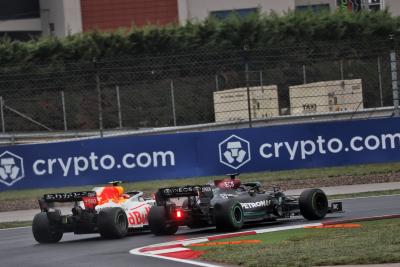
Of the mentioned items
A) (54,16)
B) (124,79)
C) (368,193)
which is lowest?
(368,193)

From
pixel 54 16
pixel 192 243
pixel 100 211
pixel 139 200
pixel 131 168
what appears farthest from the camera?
pixel 54 16

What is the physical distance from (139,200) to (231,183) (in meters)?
1.57

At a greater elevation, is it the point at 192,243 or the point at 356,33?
the point at 356,33

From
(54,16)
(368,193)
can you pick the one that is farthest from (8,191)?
(54,16)

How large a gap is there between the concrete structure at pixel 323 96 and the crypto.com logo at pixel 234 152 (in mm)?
3065

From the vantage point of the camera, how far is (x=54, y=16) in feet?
169

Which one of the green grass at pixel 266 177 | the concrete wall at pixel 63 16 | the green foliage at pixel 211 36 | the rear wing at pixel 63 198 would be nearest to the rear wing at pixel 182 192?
the rear wing at pixel 63 198

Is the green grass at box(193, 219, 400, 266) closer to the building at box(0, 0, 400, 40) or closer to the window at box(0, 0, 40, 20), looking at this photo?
the building at box(0, 0, 400, 40)

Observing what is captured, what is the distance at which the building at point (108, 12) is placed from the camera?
50406 millimetres

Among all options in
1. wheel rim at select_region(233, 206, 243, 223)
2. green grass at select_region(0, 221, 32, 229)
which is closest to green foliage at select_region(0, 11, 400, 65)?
green grass at select_region(0, 221, 32, 229)

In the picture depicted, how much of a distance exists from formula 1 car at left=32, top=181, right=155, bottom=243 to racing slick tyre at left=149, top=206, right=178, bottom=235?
45cm

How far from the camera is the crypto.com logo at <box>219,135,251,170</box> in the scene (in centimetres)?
2494

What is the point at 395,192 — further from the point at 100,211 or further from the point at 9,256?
the point at 9,256

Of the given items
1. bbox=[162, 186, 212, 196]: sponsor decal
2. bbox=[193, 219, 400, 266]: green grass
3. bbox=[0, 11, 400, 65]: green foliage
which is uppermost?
bbox=[0, 11, 400, 65]: green foliage
